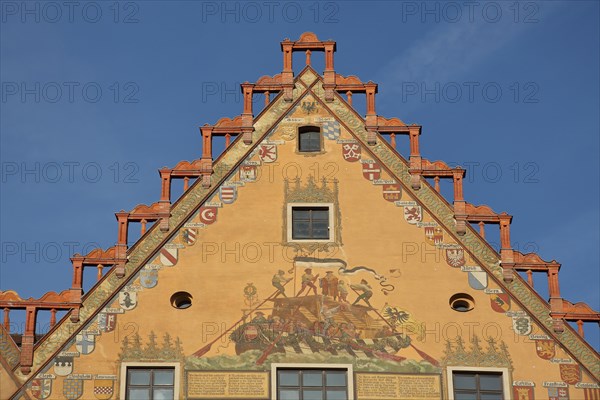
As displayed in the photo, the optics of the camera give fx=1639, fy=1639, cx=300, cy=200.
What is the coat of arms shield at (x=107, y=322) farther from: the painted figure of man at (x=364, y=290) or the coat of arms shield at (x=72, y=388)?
the painted figure of man at (x=364, y=290)

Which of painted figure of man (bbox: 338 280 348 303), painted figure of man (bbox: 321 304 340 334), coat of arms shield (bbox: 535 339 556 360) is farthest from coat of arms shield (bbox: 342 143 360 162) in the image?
coat of arms shield (bbox: 535 339 556 360)

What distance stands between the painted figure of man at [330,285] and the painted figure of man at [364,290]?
0.26m

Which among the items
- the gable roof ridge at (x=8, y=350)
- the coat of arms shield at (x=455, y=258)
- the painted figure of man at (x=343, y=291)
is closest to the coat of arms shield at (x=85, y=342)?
the gable roof ridge at (x=8, y=350)

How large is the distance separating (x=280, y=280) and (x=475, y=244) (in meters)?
3.11

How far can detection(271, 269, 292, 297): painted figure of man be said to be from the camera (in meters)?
25.1

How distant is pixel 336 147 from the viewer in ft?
86.8

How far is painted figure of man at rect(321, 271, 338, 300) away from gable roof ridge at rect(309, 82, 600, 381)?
6.42 ft

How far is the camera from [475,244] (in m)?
25.5

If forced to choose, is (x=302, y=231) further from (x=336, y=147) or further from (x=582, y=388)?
(x=582, y=388)

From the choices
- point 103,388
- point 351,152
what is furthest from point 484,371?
point 103,388

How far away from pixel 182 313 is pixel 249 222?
1883 mm

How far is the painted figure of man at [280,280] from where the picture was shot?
2511cm

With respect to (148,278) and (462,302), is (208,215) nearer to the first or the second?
(148,278)

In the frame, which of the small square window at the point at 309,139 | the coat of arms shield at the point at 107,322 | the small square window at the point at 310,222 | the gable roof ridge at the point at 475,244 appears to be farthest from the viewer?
the small square window at the point at 309,139
